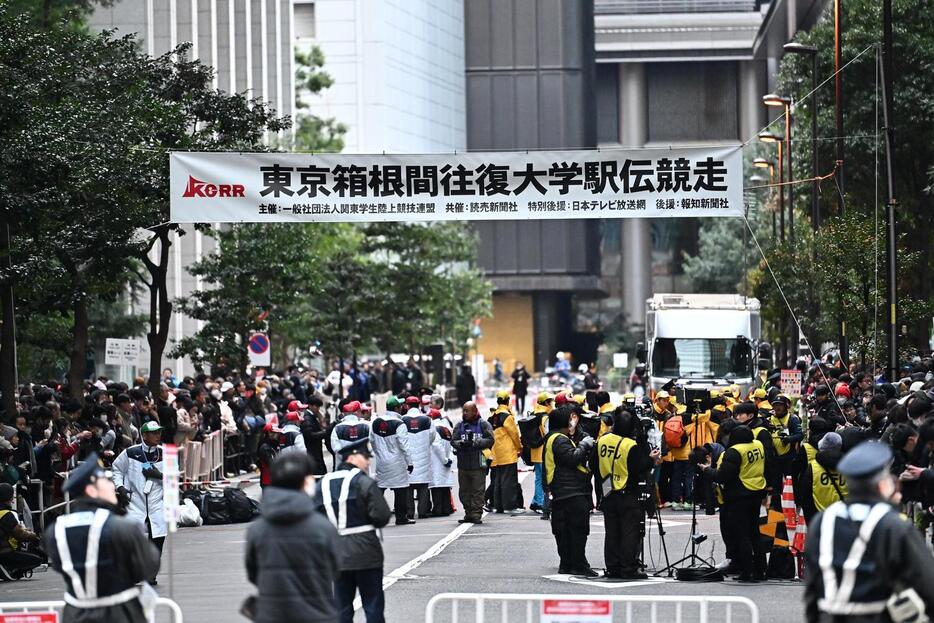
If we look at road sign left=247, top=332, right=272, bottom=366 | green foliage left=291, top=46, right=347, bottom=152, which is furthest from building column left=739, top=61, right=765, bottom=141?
road sign left=247, top=332, right=272, bottom=366

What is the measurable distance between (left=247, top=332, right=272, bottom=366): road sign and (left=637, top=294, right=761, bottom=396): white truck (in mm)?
8553

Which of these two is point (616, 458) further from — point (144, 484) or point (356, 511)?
point (356, 511)

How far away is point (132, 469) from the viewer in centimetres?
1678

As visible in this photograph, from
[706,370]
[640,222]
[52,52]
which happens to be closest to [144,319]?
[706,370]

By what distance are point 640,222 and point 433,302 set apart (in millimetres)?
55048

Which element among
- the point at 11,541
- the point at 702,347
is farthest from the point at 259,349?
the point at 11,541

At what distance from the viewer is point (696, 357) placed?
3962 cm

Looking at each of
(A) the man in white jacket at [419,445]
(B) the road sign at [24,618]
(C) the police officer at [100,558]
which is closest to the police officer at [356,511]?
(B) the road sign at [24,618]

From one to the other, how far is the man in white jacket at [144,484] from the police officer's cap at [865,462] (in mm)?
9235

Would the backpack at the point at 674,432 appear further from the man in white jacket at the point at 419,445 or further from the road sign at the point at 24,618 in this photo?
the road sign at the point at 24,618

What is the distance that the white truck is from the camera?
3903cm

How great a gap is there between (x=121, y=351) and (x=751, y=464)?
59.7 ft

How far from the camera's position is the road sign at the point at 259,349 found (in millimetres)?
40500

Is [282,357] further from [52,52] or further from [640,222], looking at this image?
[640,222]
